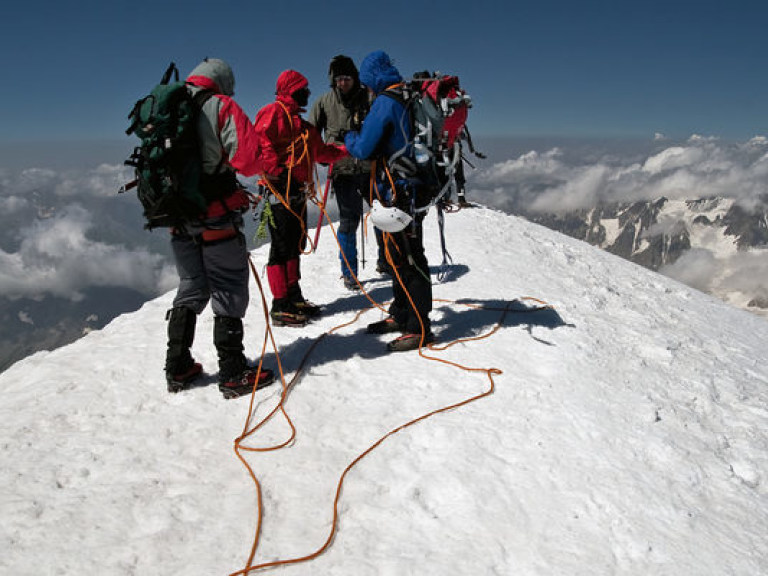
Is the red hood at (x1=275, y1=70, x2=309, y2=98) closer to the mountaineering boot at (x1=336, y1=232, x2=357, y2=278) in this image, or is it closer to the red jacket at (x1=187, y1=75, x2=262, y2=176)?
the red jacket at (x1=187, y1=75, x2=262, y2=176)

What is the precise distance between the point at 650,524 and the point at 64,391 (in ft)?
16.9

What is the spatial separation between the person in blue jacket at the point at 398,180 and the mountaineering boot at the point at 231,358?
1.76 m

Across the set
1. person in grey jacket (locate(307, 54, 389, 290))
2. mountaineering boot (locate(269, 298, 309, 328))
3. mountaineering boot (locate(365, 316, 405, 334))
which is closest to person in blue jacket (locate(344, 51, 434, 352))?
mountaineering boot (locate(365, 316, 405, 334))

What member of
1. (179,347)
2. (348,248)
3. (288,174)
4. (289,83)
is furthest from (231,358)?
(348,248)

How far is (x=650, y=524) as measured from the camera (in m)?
2.87

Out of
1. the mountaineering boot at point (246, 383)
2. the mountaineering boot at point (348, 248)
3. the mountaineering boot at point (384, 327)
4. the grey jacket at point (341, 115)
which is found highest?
the grey jacket at point (341, 115)

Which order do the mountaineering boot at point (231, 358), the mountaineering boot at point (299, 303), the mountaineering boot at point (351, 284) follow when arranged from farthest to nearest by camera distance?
the mountaineering boot at point (351, 284), the mountaineering boot at point (299, 303), the mountaineering boot at point (231, 358)

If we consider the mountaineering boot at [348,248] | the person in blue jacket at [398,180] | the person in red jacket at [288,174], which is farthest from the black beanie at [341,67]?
the mountaineering boot at [348,248]

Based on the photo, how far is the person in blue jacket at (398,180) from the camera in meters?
4.64

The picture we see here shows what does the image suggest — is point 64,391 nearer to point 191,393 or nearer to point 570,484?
point 191,393

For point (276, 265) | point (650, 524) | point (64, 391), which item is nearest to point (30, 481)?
point (64, 391)

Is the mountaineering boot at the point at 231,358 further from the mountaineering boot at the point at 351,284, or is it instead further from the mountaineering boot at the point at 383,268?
the mountaineering boot at the point at 383,268

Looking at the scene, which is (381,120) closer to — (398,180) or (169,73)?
(398,180)

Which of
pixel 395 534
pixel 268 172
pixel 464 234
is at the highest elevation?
pixel 268 172
